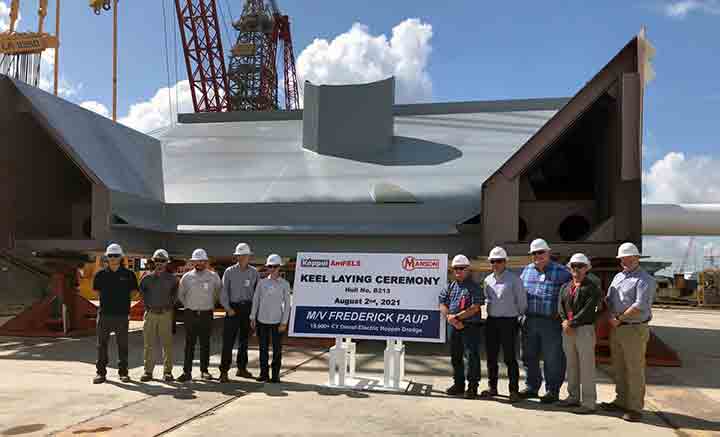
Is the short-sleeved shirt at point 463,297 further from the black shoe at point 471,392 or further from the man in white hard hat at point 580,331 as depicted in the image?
the man in white hard hat at point 580,331

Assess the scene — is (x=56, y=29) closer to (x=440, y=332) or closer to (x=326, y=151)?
(x=326, y=151)

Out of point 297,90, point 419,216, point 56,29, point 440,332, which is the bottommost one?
point 440,332

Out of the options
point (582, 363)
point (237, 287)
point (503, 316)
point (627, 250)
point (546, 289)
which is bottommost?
point (582, 363)

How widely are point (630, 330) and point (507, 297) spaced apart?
149 cm

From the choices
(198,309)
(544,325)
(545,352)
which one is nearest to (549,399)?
(545,352)

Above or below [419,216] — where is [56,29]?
above

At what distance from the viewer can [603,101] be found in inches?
450

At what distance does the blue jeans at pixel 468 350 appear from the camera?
7.56 metres

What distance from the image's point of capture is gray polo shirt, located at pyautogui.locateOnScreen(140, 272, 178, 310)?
28.0 feet

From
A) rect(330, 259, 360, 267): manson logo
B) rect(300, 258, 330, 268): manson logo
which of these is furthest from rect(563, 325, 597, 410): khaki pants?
Result: rect(300, 258, 330, 268): manson logo

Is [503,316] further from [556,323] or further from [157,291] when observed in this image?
[157,291]

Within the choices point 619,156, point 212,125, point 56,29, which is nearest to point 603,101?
point 619,156

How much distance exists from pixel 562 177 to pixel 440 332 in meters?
8.55

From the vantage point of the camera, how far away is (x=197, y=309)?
8.51m
